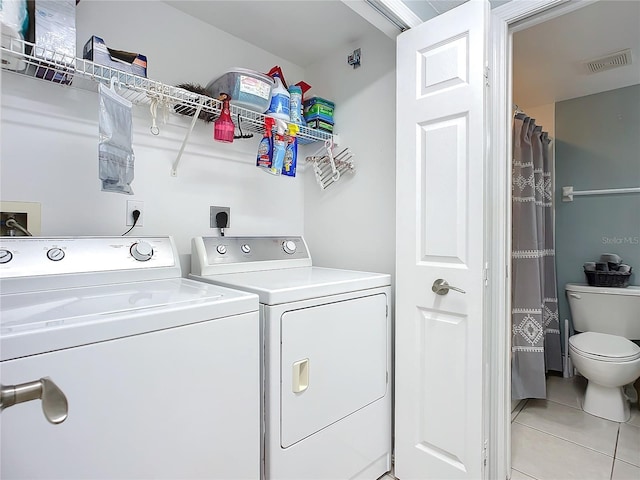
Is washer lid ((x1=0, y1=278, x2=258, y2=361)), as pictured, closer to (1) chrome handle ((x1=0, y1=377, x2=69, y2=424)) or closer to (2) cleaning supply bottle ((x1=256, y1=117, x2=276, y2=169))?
(1) chrome handle ((x1=0, y1=377, x2=69, y2=424))

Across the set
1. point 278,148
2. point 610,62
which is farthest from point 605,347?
point 278,148

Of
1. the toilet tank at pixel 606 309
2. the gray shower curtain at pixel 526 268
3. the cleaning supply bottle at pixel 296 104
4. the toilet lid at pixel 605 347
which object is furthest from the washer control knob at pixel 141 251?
the toilet tank at pixel 606 309

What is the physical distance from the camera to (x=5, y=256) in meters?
1.14

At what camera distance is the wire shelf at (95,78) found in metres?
1.20

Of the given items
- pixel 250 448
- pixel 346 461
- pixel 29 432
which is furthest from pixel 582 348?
pixel 29 432

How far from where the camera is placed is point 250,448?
114 centimetres

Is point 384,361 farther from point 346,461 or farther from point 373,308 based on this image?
point 346,461

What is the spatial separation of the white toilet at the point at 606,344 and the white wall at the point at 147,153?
7.03 ft

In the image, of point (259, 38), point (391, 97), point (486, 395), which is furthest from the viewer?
point (259, 38)

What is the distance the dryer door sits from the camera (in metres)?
1.26

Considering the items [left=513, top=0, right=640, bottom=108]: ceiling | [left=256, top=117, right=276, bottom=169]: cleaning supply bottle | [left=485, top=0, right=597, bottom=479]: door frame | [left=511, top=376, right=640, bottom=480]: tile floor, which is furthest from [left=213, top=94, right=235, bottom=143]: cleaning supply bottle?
[left=511, top=376, right=640, bottom=480]: tile floor

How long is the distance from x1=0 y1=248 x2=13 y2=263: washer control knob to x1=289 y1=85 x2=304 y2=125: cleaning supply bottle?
1355mm

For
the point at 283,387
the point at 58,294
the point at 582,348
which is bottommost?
the point at 582,348

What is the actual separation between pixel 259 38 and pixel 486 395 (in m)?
2.19
